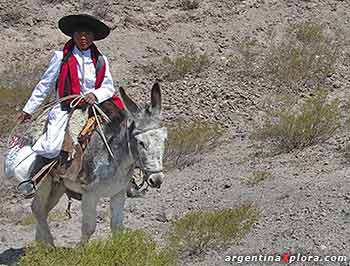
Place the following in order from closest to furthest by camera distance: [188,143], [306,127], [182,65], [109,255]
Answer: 1. [109,255]
2. [306,127]
3. [188,143]
4. [182,65]

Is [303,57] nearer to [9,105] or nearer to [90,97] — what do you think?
[9,105]

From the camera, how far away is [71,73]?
6695mm

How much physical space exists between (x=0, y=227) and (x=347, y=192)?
424 cm

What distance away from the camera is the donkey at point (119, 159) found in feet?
20.0

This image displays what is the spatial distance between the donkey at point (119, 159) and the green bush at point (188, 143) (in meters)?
4.74

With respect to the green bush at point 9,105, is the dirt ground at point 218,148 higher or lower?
higher

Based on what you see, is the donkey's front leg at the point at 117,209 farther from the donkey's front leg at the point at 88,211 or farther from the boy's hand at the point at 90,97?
the boy's hand at the point at 90,97

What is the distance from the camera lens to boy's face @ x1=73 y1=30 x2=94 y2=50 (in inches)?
268

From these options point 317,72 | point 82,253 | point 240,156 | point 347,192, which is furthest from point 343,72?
point 82,253

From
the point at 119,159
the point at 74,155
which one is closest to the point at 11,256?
the point at 74,155

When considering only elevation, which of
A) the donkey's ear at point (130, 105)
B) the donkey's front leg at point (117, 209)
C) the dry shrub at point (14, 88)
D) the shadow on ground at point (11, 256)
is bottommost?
the dry shrub at point (14, 88)

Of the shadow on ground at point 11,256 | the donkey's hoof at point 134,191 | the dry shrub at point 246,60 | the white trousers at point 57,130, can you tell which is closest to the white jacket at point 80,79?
the white trousers at point 57,130

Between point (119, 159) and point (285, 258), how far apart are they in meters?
1.77

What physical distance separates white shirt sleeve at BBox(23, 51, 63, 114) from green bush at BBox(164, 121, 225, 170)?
4.78 metres
